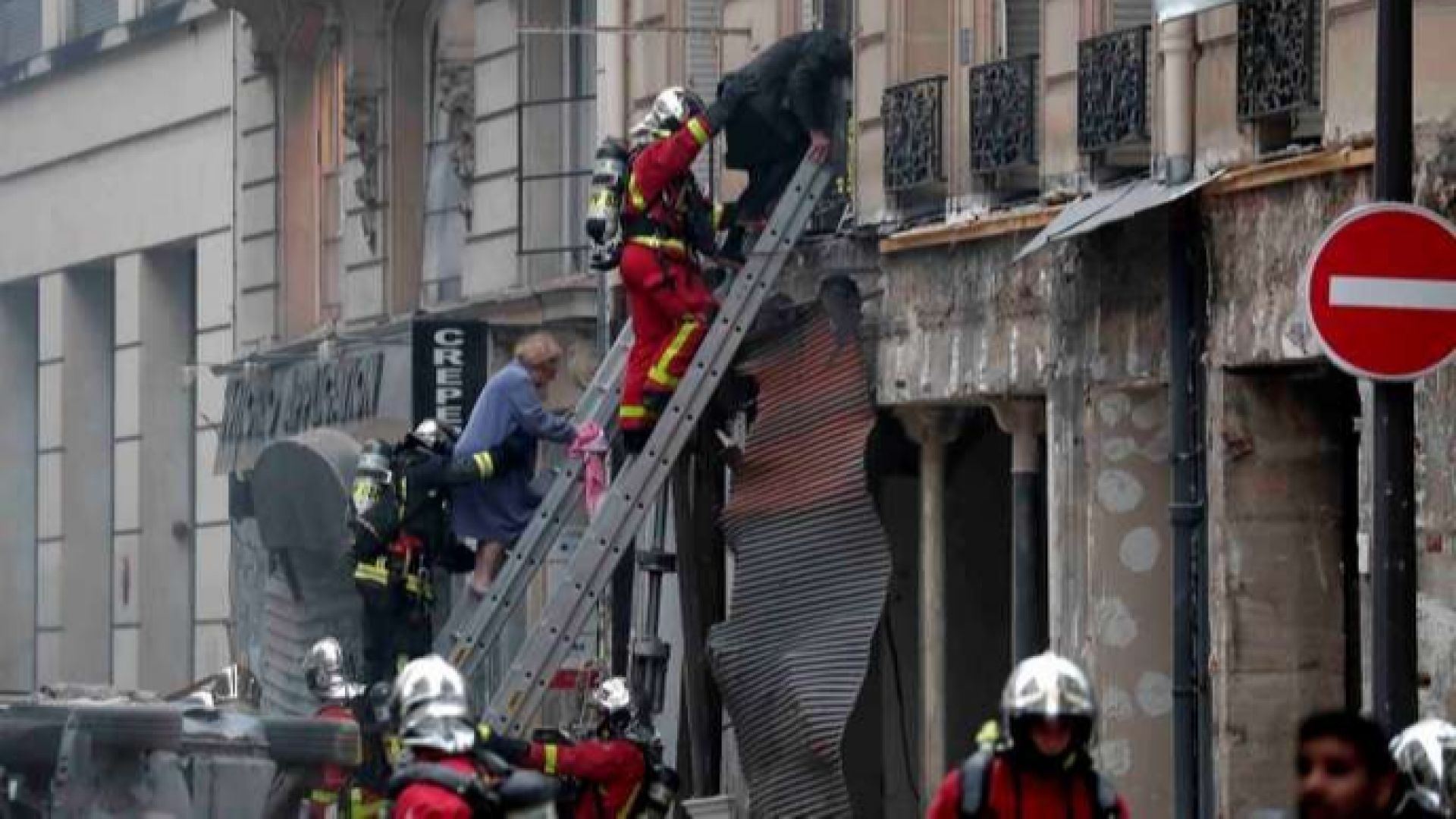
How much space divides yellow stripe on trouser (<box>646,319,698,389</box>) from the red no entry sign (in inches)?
322

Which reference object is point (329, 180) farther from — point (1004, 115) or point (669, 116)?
point (1004, 115)

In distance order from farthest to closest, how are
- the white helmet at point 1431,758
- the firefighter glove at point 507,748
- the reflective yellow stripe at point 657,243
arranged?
the reflective yellow stripe at point 657,243
the firefighter glove at point 507,748
the white helmet at point 1431,758

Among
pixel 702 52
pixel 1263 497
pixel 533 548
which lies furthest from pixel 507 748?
pixel 702 52

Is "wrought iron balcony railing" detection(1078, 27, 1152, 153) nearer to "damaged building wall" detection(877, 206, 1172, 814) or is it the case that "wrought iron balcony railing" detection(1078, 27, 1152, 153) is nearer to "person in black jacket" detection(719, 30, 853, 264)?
"damaged building wall" detection(877, 206, 1172, 814)

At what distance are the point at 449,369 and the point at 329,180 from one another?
18.5 ft

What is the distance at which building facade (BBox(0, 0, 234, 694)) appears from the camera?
36312 millimetres

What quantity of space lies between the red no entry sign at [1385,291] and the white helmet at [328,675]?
9857 mm

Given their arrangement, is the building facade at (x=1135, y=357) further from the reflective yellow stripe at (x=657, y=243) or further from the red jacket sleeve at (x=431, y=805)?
the red jacket sleeve at (x=431, y=805)

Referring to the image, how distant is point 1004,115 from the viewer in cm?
2119

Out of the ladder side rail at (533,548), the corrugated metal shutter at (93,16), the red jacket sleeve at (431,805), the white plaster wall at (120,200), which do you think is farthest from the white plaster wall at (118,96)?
the red jacket sleeve at (431,805)

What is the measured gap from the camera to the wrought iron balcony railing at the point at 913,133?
21.9 m

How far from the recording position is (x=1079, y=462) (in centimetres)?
2042

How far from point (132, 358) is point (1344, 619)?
20.2m

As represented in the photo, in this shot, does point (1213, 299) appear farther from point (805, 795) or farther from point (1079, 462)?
point (805, 795)
